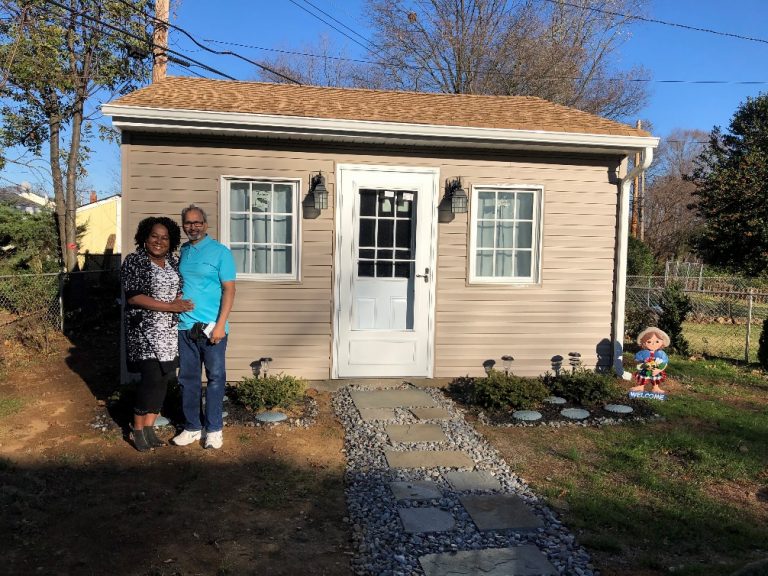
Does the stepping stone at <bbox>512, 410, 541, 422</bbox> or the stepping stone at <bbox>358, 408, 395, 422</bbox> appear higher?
the stepping stone at <bbox>512, 410, 541, 422</bbox>

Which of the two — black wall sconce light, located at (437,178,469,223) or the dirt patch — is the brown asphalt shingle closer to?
black wall sconce light, located at (437,178,469,223)

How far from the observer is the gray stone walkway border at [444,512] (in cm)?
266

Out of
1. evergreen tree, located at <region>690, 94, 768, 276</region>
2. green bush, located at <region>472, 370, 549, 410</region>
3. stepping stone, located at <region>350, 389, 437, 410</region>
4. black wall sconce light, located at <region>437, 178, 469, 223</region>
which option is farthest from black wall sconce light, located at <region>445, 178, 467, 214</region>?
evergreen tree, located at <region>690, 94, 768, 276</region>

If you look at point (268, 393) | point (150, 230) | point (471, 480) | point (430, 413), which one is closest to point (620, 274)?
point (430, 413)

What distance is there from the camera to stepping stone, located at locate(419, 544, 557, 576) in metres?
2.57

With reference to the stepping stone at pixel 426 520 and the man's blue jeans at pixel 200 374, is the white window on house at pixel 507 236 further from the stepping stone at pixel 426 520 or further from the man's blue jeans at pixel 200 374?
the stepping stone at pixel 426 520

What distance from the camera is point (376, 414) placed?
494cm

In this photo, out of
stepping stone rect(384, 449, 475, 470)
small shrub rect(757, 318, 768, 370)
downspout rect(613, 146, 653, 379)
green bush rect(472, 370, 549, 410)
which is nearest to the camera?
stepping stone rect(384, 449, 475, 470)

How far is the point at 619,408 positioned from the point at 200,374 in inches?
142

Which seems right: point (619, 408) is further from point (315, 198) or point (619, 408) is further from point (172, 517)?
point (172, 517)

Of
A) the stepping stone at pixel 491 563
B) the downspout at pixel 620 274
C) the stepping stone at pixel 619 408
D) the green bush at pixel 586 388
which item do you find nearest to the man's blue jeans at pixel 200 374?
the stepping stone at pixel 491 563

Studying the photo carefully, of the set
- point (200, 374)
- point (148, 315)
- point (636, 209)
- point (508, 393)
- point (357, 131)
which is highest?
point (636, 209)

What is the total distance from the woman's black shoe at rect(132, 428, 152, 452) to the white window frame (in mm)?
2100

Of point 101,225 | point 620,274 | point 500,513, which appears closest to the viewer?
point 500,513
